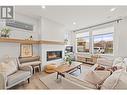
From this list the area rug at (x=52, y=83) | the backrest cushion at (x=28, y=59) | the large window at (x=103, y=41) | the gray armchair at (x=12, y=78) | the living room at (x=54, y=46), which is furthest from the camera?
the large window at (x=103, y=41)

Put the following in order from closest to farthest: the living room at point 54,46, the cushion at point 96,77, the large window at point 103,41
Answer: the cushion at point 96,77 → the living room at point 54,46 → the large window at point 103,41

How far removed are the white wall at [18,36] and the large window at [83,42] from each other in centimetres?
371

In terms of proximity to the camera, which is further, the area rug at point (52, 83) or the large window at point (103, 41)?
the large window at point (103, 41)

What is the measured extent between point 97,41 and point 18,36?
188 inches

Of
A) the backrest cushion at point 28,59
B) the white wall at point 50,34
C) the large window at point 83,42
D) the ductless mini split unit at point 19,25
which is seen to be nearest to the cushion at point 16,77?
the backrest cushion at point 28,59

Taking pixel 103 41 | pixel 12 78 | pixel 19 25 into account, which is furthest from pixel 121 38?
pixel 12 78

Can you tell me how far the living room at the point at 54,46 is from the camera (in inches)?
100

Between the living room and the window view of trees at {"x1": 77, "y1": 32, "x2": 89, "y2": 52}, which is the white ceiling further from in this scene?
the window view of trees at {"x1": 77, "y1": 32, "x2": 89, "y2": 52}

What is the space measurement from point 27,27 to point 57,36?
5.75 ft

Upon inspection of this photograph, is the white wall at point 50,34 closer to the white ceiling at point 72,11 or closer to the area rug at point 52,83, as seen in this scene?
the white ceiling at point 72,11

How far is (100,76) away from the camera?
1.60 m

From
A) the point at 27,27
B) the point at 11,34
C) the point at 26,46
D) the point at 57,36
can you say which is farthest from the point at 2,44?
the point at 57,36
